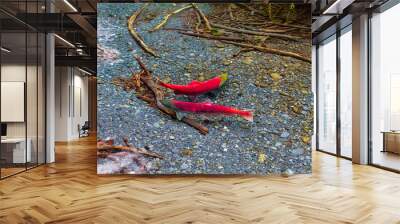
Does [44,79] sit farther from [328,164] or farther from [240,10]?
[328,164]

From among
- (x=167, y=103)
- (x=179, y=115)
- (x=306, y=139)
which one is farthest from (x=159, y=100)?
(x=306, y=139)

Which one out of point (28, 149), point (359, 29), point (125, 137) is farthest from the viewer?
point (359, 29)

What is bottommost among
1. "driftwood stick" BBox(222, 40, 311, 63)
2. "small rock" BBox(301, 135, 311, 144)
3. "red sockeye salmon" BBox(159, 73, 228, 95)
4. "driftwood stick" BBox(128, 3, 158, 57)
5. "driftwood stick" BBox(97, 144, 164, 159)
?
"driftwood stick" BBox(97, 144, 164, 159)

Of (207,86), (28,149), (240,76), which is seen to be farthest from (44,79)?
(240,76)

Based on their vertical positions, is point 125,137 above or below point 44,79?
below

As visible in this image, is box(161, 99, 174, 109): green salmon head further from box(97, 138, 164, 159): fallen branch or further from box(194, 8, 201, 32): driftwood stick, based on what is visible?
box(194, 8, 201, 32): driftwood stick

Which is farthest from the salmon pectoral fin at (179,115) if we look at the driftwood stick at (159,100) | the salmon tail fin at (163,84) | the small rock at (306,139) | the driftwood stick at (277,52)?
the small rock at (306,139)

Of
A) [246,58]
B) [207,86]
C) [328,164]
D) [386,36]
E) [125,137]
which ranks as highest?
[386,36]

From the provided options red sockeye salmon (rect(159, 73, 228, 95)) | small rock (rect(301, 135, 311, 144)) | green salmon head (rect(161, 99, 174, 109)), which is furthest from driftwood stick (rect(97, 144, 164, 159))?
small rock (rect(301, 135, 311, 144))
